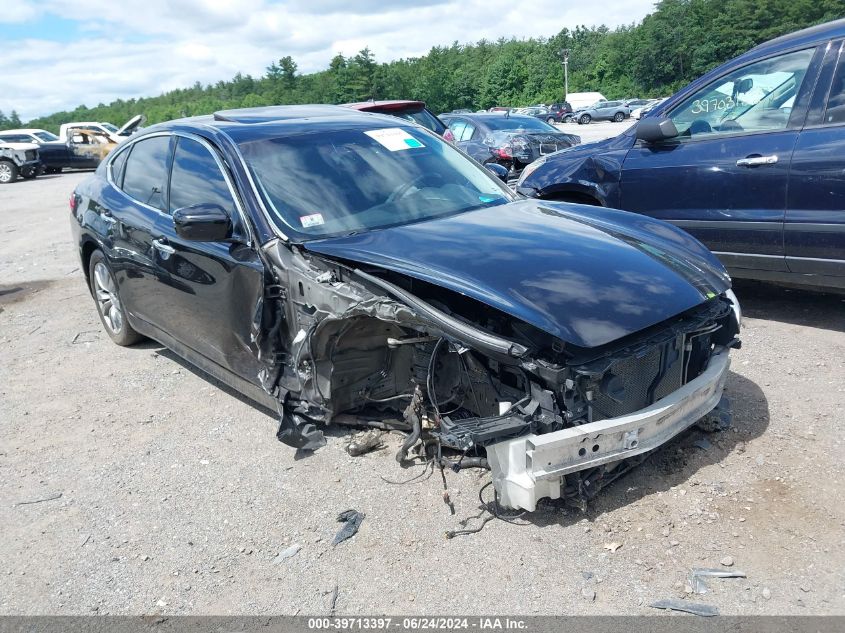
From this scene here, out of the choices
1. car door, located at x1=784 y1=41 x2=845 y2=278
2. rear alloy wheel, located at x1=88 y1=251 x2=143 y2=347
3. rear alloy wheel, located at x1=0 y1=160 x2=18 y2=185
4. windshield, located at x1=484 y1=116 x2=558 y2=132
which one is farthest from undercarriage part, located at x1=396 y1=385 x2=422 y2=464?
rear alloy wheel, located at x1=0 y1=160 x2=18 y2=185

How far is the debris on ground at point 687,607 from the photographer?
254 centimetres

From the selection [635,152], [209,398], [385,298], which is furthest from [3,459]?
[635,152]

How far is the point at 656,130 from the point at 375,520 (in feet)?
12.9

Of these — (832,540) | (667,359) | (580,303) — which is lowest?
(832,540)

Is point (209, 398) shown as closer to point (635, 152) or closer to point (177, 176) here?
point (177, 176)

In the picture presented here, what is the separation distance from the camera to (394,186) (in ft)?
13.6

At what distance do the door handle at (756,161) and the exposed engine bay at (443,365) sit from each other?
1.85 meters

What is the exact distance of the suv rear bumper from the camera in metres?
2.85

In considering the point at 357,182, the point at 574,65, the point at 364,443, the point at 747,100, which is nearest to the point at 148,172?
the point at 357,182

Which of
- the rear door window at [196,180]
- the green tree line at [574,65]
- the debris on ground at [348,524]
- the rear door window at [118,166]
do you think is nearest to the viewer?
the debris on ground at [348,524]

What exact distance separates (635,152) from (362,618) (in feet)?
14.8

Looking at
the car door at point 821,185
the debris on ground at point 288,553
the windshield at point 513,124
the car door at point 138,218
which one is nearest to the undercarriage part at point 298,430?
the debris on ground at point 288,553

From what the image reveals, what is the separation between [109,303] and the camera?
229 inches

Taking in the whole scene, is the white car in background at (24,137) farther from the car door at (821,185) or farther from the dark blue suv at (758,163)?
the car door at (821,185)
